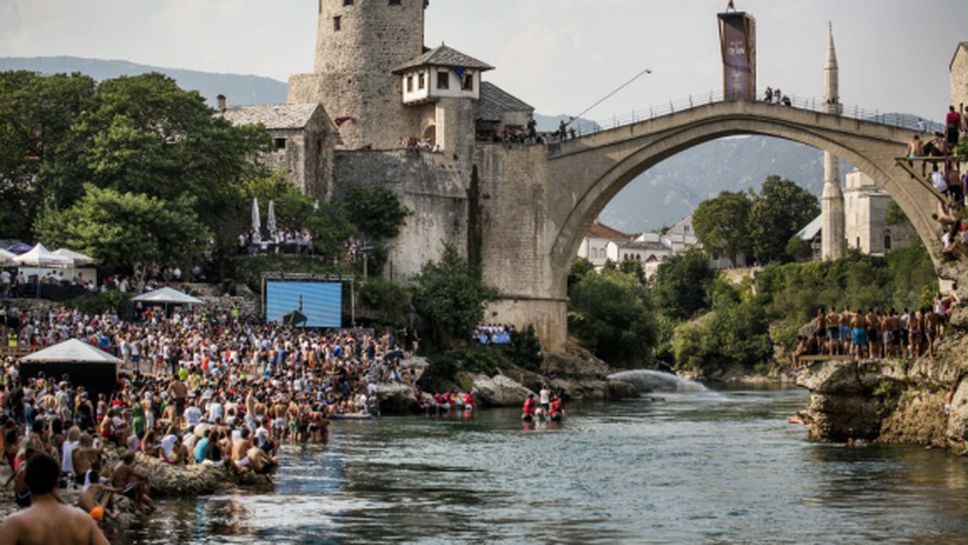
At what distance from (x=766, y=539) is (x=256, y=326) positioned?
2916 cm

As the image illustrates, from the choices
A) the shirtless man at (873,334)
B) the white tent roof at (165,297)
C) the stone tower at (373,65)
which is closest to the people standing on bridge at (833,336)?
the shirtless man at (873,334)

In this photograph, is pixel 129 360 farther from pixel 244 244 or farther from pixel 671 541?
pixel 671 541

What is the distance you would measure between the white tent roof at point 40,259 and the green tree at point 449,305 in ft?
57.3

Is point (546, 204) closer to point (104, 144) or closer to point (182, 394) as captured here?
point (104, 144)

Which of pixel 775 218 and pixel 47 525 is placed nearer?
pixel 47 525

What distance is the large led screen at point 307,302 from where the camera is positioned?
176 feet

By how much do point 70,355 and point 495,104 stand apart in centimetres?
3550

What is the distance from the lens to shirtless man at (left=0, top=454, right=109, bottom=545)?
33.9 feet

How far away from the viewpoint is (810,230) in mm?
109688

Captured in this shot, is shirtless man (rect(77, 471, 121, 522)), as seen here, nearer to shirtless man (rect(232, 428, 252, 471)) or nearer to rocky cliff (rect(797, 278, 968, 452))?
shirtless man (rect(232, 428, 252, 471))

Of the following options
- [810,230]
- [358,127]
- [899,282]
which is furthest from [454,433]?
[810,230]

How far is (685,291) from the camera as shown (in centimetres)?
10725

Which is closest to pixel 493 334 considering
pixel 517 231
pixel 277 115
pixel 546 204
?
pixel 517 231

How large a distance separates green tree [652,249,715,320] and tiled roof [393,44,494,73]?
45.2 metres
